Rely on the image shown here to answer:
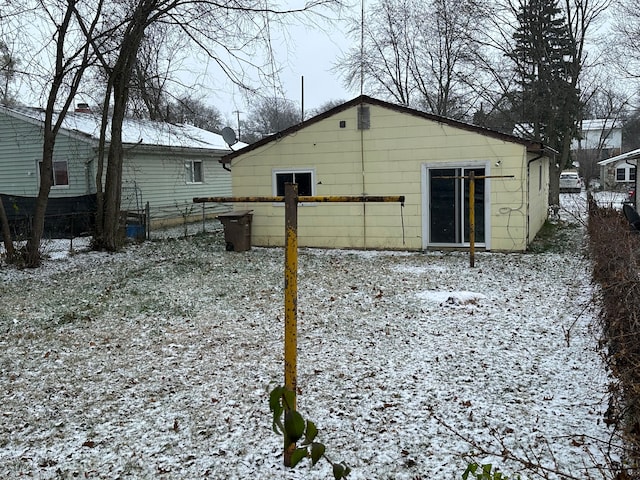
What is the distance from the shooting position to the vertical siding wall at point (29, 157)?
54.6ft

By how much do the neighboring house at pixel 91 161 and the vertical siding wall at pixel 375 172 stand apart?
4595mm

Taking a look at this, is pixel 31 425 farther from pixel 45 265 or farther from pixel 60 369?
pixel 45 265

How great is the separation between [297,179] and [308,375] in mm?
8866

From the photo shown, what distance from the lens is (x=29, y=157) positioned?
1773cm

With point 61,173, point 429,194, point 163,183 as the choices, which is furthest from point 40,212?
point 429,194

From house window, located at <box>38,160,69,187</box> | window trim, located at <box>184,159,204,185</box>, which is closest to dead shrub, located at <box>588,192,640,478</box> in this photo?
house window, located at <box>38,160,69,187</box>

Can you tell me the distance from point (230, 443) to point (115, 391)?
1.52m

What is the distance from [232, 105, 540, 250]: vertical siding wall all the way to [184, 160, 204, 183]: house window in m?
7.35

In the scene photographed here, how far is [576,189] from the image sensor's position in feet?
123

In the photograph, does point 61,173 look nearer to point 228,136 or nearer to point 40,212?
point 228,136

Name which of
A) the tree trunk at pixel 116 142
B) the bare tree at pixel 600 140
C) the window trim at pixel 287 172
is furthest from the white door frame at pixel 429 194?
the bare tree at pixel 600 140

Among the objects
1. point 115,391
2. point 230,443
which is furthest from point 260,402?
point 115,391

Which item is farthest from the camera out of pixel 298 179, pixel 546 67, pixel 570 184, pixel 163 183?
pixel 570 184

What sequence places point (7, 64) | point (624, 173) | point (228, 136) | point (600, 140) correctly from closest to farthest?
point (7, 64) < point (228, 136) < point (624, 173) < point (600, 140)
